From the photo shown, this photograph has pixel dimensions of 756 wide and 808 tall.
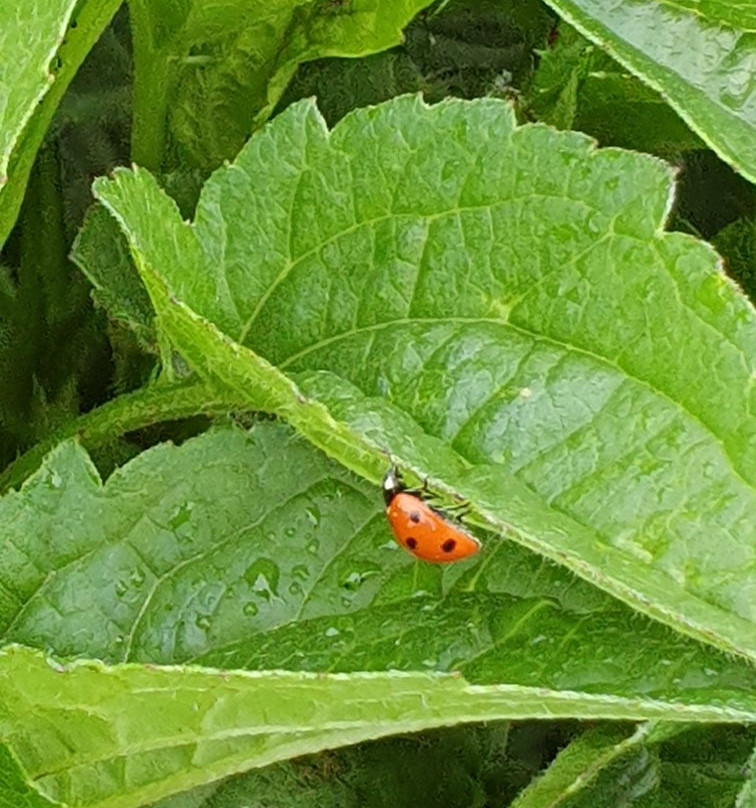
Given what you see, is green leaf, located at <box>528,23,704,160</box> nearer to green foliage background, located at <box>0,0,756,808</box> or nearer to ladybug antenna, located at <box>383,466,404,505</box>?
green foliage background, located at <box>0,0,756,808</box>

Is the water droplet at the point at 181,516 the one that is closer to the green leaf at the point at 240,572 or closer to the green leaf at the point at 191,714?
the green leaf at the point at 240,572

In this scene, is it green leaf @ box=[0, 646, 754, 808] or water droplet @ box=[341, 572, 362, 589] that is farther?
water droplet @ box=[341, 572, 362, 589]

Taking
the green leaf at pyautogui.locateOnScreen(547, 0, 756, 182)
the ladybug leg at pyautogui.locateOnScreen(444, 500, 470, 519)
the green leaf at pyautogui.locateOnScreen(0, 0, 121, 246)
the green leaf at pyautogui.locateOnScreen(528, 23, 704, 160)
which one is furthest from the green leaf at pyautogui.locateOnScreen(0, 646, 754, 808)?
the green leaf at pyautogui.locateOnScreen(528, 23, 704, 160)

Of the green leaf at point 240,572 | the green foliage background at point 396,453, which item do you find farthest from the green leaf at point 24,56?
the green leaf at point 240,572

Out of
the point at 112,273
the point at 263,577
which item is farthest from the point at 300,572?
the point at 112,273

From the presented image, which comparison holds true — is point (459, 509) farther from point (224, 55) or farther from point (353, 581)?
point (224, 55)

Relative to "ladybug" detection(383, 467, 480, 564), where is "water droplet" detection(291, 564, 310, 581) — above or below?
below

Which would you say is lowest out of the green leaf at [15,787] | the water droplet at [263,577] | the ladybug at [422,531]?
the green leaf at [15,787]
